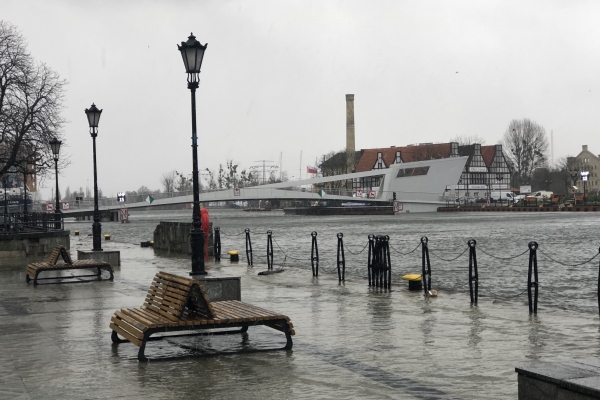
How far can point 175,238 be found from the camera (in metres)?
30.6

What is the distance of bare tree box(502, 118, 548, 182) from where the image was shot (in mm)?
128250

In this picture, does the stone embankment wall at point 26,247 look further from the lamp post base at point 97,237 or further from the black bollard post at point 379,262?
the black bollard post at point 379,262

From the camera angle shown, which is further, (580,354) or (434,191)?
(434,191)

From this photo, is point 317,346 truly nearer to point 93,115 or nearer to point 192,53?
point 192,53

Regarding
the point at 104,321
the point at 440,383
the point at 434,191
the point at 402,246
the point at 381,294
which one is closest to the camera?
the point at 440,383

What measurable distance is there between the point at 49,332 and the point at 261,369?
389cm

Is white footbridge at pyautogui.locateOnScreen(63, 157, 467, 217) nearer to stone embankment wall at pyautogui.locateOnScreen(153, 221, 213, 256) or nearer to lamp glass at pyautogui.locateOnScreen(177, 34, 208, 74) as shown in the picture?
stone embankment wall at pyautogui.locateOnScreen(153, 221, 213, 256)

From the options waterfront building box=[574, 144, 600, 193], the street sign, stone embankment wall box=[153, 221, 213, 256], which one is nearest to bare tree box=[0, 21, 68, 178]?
stone embankment wall box=[153, 221, 213, 256]

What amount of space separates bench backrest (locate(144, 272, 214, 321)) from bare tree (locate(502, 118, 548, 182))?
A: 406 ft

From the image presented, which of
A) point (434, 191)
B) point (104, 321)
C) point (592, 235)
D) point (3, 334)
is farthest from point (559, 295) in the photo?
point (434, 191)

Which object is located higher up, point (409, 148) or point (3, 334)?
point (409, 148)

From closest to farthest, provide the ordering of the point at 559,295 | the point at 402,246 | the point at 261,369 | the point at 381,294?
the point at 261,369 < the point at 381,294 < the point at 559,295 < the point at 402,246

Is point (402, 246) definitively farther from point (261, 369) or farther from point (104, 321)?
point (261, 369)

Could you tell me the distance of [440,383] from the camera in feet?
23.8
